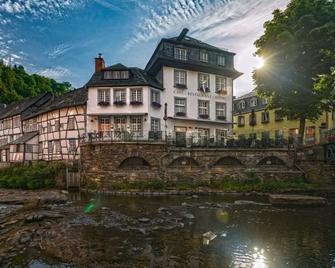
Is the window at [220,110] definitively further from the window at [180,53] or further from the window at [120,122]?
the window at [120,122]

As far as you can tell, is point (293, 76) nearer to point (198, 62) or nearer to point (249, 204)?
point (198, 62)

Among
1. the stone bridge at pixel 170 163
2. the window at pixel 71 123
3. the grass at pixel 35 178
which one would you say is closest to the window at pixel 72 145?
the window at pixel 71 123

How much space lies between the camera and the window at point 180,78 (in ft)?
93.6

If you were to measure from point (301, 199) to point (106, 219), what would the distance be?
1312 cm

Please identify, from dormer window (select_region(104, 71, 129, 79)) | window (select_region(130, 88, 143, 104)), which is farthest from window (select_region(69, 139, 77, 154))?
window (select_region(130, 88, 143, 104))

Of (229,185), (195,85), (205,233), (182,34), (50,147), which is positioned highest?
(182,34)

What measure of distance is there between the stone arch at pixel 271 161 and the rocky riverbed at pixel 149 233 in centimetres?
658

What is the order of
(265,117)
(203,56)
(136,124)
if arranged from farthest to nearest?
(265,117) < (203,56) < (136,124)

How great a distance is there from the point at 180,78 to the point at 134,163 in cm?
1105

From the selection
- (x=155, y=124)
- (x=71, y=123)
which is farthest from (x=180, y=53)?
(x=71, y=123)

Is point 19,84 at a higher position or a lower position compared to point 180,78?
higher

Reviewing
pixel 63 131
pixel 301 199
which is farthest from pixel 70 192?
pixel 301 199

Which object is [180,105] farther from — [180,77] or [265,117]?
[265,117]

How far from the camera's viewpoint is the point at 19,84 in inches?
2222
